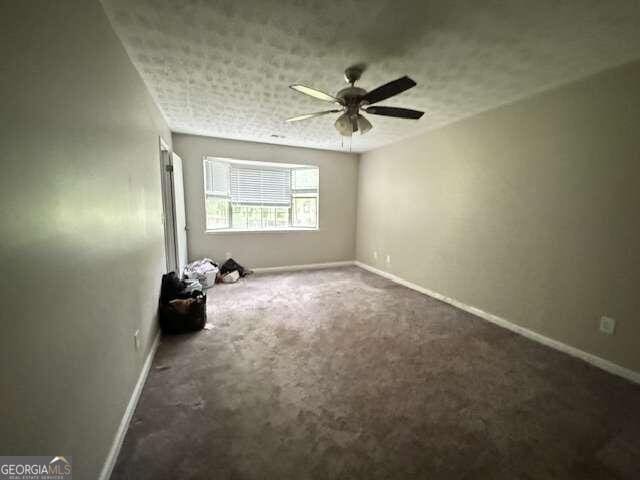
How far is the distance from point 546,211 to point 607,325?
1060mm

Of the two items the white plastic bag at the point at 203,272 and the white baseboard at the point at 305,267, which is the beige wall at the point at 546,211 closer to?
the white baseboard at the point at 305,267

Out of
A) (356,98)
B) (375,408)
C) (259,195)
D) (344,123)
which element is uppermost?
(356,98)

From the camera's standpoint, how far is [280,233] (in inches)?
199

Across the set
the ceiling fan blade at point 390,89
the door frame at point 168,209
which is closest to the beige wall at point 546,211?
the ceiling fan blade at point 390,89

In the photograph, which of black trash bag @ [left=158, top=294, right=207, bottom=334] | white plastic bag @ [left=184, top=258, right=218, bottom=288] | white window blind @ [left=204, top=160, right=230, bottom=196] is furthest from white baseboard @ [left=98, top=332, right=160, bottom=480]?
white window blind @ [left=204, top=160, right=230, bottom=196]

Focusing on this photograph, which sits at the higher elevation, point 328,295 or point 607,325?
point 607,325

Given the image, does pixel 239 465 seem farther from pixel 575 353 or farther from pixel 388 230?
pixel 388 230

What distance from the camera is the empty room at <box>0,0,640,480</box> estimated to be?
3.16 ft

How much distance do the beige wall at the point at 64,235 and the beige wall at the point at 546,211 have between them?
3.48 meters

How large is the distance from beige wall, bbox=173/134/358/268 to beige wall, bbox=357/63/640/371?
5.74 ft

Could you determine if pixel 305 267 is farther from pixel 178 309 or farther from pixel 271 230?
pixel 178 309

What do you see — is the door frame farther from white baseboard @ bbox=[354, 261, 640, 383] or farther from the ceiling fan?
white baseboard @ bbox=[354, 261, 640, 383]

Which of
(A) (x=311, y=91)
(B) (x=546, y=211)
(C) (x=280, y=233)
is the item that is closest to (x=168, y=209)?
(C) (x=280, y=233)

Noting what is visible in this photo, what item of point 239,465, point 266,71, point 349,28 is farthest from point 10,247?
point 266,71
